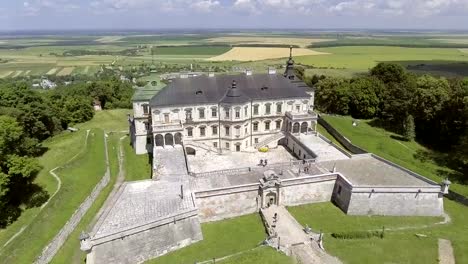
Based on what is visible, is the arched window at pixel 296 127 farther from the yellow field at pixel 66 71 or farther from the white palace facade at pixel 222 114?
the yellow field at pixel 66 71

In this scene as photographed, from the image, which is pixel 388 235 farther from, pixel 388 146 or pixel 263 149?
pixel 388 146

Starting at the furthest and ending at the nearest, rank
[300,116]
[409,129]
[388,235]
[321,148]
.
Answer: [409,129], [300,116], [321,148], [388,235]

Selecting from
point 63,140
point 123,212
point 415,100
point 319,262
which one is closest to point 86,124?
point 63,140

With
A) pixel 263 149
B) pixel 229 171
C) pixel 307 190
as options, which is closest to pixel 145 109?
pixel 229 171

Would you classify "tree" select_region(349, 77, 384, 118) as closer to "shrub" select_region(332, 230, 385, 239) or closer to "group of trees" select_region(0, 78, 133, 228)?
"shrub" select_region(332, 230, 385, 239)

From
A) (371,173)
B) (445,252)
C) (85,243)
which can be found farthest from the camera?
(371,173)

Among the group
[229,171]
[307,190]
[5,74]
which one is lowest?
[5,74]

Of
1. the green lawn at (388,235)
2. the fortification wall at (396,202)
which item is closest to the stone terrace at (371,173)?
the fortification wall at (396,202)
